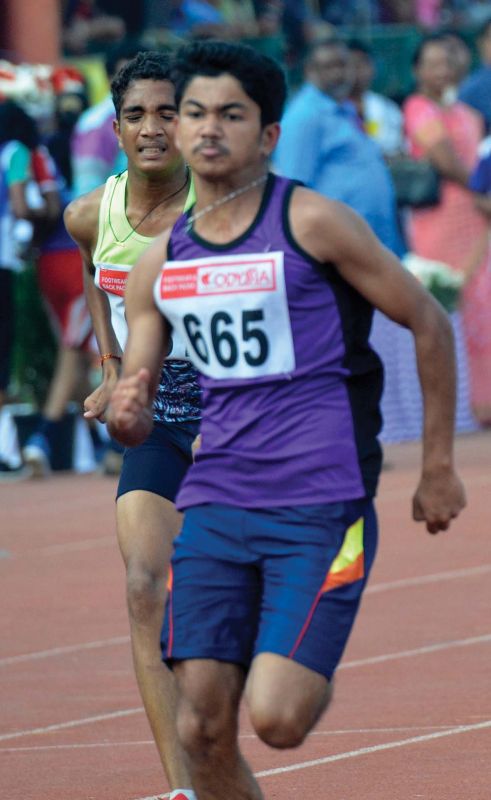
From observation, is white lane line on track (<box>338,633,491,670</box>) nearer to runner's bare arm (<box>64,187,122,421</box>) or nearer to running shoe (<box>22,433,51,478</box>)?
runner's bare arm (<box>64,187,122,421</box>)

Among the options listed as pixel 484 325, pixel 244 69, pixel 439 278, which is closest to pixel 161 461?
pixel 244 69

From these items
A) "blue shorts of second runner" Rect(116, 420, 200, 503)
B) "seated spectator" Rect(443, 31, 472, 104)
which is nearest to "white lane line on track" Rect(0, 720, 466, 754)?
"blue shorts of second runner" Rect(116, 420, 200, 503)

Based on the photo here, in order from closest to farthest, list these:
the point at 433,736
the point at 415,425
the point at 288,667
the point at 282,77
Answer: the point at 288,667 → the point at 282,77 → the point at 433,736 → the point at 415,425

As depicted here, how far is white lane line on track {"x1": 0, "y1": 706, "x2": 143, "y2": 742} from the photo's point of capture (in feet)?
22.3

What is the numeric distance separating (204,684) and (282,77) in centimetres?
143

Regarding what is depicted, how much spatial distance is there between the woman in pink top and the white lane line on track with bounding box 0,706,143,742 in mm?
8773

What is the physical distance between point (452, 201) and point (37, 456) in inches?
156

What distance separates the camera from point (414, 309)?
15.0 ft

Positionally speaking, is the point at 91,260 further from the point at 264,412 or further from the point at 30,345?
the point at 30,345

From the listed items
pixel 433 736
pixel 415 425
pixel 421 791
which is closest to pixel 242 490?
pixel 421 791

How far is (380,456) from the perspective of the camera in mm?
4719

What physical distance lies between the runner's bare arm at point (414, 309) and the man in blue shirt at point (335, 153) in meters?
8.32

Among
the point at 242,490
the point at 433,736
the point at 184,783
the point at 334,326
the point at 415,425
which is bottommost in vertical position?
the point at 415,425

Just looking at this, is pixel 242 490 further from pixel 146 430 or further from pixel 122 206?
pixel 122 206
